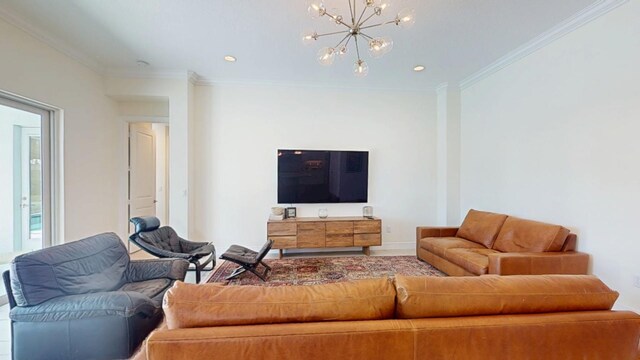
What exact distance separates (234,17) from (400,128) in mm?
3272

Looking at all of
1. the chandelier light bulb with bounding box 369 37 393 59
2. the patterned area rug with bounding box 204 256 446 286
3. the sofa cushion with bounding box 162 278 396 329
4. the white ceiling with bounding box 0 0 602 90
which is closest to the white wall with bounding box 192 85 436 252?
the white ceiling with bounding box 0 0 602 90

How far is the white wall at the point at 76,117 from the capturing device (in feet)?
9.24

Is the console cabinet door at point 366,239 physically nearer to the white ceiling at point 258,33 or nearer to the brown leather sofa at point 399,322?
the white ceiling at point 258,33

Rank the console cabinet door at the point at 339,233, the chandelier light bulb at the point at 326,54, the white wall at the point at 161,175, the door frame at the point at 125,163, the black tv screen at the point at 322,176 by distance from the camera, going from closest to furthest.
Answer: the chandelier light bulb at the point at 326,54
the console cabinet door at the point at 339,233
the door frame at the point at 125,163
the black tv screen at the point at 322,176
the white wall at the point at 161,175

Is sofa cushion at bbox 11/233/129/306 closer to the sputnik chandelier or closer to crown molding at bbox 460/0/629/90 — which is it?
the sputnik chandelier

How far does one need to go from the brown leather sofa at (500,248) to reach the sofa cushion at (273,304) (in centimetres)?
217

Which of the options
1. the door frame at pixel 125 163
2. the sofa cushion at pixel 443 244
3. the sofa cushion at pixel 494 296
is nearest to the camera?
the sofa cushion at pixel 494 296

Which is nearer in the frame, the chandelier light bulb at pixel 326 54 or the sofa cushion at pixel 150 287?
the sofa cushion at pixel 150 287

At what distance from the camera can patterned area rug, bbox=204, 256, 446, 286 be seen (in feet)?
11.2

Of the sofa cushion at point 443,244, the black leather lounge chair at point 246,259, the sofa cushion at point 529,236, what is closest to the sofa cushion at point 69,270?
the black leather lounge chair at point 246,259

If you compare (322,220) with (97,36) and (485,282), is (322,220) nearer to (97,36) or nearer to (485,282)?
(485,282)

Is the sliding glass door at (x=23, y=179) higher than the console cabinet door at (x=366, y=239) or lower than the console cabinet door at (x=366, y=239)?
higher

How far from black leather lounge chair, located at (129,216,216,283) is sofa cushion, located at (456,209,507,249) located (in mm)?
3581

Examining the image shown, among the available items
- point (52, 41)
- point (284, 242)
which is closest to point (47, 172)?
point (52, 41)
